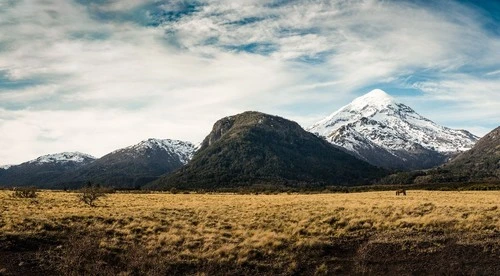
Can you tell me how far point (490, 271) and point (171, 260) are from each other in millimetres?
15317

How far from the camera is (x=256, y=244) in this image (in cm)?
2495

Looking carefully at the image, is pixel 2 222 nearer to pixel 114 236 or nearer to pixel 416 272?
pixel 114 236

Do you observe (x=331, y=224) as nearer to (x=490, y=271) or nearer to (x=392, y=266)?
(x=392, y=266)

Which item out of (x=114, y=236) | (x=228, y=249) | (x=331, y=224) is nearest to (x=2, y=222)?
(x=114, y=236)

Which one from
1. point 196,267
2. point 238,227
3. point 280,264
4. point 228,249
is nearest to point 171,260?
point 196,267

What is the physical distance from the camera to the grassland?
2155 centimetres

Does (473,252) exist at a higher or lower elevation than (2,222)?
→ lower

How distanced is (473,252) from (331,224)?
9786 mm

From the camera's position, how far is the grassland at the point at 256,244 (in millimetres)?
21547

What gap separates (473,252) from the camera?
23.1 meters

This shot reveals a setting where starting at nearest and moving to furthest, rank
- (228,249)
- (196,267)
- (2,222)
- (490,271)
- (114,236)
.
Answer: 1. (490,271)
2. (196,267)
3. (228,249)
4. (114,236)
5. (2,222)

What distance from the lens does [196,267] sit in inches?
867

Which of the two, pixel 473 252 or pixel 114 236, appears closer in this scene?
pixel 473 252

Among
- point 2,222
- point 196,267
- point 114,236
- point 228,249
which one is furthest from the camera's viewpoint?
point 2,222
